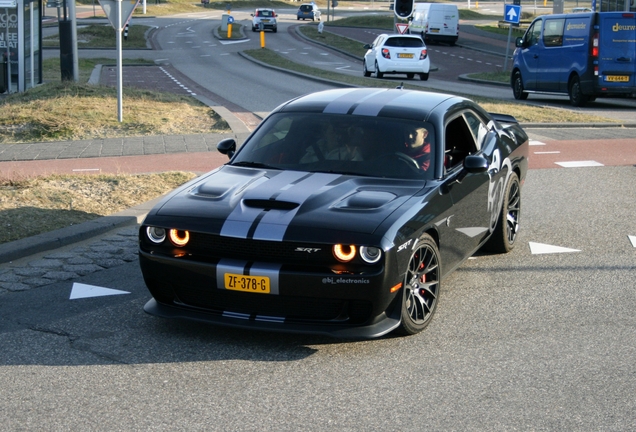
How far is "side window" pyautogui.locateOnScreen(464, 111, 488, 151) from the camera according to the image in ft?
25.5

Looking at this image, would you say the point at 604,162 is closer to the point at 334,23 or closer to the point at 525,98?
the point at 525,98

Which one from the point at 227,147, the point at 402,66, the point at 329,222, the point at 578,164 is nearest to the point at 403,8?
the point at 402,66

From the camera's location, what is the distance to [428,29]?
55625mm

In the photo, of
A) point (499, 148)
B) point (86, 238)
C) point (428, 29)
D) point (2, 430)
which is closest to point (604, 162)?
point (499, 148)

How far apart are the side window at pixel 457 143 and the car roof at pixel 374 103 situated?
0.65ft

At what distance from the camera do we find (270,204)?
237 inches

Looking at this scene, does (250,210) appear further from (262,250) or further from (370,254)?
(370,254)

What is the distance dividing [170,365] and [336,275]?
3.64ft

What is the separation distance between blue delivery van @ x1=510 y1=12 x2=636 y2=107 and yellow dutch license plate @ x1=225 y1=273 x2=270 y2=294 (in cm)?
1905

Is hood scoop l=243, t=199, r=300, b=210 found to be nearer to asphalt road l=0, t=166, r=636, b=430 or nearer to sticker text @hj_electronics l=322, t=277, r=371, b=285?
sticker text @hj_electronics l=322, t=277, r=371, b=285

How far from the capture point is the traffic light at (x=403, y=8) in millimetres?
27266

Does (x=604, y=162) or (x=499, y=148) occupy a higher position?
(x=499, y=148)

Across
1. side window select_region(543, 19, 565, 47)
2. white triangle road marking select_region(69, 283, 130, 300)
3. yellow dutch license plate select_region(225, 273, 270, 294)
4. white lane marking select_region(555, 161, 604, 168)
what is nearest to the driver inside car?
yellow dutch license plate select_region(225, 273, 270, 294)

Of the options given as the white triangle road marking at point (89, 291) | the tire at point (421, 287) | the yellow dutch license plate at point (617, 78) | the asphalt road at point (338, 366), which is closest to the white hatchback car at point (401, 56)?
the yellow dutch license plate at point (617, 78)
